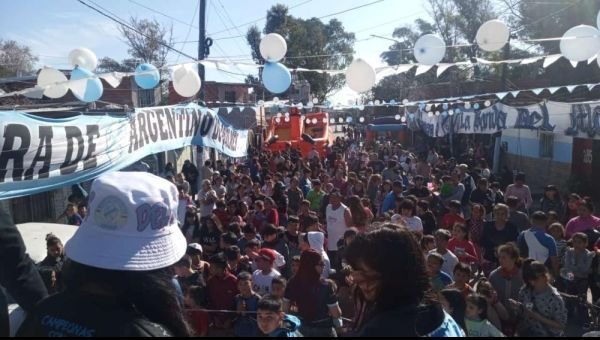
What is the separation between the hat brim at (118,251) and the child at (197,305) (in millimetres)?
3290

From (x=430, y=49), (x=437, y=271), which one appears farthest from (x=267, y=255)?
(x=430, y=49)

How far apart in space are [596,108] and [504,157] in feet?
24.1

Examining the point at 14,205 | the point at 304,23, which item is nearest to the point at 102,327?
the point at 14,205

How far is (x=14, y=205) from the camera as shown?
9203 millimetres

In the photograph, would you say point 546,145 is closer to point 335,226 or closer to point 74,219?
point 335,226

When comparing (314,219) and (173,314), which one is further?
(314,219)

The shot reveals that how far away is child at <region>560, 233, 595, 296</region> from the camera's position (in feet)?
19.3

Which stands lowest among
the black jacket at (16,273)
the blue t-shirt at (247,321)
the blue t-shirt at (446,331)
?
the blue t-shirt at (247,321)

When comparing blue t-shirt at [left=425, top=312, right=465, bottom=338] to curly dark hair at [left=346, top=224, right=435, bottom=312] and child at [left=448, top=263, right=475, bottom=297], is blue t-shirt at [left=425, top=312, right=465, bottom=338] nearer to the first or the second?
curly dark hair at [left=346, top=224, right=435, bottom=312]

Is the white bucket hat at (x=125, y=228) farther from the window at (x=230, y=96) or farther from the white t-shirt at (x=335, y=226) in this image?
the window at (x=230, y=96)

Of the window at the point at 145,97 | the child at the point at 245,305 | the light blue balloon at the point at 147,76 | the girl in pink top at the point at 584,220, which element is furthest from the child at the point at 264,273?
the window at the point at 145,97

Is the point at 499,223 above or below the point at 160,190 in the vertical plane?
below

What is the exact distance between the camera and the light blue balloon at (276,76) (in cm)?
828

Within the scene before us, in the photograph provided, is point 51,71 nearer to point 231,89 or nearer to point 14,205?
point 14,205
